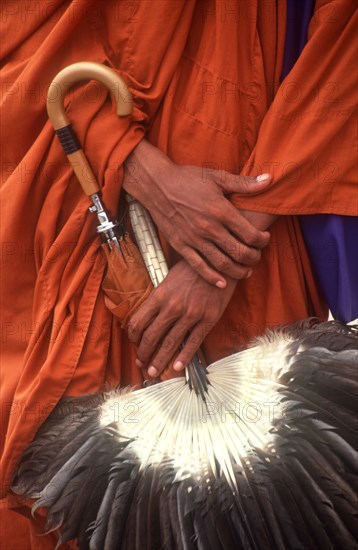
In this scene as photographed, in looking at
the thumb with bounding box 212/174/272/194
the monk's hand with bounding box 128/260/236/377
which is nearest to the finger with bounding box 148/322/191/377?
the monk's hand with bounding box 128/260/236/377

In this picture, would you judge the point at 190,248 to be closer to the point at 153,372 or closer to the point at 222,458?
the point at 153,372

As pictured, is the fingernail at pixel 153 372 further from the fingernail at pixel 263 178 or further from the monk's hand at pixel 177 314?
the fingernail at pixel 263 178

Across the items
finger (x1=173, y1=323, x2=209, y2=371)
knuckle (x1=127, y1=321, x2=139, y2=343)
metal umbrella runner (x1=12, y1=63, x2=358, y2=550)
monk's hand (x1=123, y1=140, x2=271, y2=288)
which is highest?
monk's hand (x1=123, y1=140, x2=271, y2=288)

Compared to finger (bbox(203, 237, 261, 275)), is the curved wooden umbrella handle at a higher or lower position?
higher

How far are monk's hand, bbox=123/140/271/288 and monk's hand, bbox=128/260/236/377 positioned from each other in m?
0.03

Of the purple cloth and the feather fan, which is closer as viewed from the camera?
the feather fan

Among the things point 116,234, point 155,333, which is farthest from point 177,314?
point 116,234

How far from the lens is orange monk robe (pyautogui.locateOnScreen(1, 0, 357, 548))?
1015 mm

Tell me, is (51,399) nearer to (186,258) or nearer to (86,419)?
(86,419)

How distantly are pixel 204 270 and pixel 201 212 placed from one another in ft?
0.29

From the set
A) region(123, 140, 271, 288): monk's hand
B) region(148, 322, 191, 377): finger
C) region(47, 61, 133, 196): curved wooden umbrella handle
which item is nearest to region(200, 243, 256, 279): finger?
region(123, 140, 271, 288): monk's hand

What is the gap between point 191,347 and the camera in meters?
1.03

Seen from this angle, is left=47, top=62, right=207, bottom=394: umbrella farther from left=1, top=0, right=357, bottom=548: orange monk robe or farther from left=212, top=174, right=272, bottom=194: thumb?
left=212, top=174, right=272, bottom=194: thumb

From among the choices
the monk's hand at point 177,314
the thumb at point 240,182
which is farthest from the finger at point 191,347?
the thumb at point 240,182
